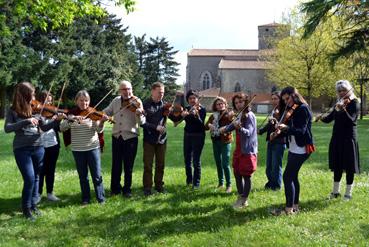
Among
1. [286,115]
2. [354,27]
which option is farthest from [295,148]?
[354,27]

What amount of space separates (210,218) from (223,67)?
72.5 m

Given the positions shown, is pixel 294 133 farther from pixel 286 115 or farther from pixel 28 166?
pixel 28 166

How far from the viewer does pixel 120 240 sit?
5.04 metres

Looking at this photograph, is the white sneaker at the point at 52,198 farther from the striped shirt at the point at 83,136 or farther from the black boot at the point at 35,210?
the striped shirt at the point at 83,136

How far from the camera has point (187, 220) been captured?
5840 millimetres

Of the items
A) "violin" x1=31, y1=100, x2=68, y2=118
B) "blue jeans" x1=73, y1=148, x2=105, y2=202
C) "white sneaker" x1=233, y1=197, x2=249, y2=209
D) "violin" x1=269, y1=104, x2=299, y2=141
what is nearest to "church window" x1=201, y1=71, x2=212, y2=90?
"blue jeans" x1=73, y1=148, x2=105, y2=202

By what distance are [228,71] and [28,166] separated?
72.8 m

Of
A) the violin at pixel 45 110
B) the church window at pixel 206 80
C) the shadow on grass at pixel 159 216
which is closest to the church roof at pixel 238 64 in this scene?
the church window at pixel 206 80

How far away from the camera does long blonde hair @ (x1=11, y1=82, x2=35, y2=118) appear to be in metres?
5.65

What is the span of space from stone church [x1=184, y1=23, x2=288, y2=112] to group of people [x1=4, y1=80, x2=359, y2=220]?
65.8 m

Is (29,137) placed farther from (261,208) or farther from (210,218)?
(261,208)

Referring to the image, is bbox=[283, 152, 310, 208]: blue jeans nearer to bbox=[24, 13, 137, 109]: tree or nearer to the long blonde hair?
the long blonde hair

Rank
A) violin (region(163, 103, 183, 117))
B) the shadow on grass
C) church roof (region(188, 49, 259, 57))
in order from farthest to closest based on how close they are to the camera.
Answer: church roof (region(188, 49, 259, 57)) → violin (region(163, 103, 183, 117)) → the shadow on grass

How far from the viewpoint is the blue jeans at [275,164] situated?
7370 mm
